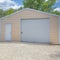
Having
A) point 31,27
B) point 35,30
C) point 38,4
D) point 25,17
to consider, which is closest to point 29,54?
point 35,30

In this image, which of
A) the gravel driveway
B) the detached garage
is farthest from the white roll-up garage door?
the gravel driveway

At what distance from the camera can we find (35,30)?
21.5 metres

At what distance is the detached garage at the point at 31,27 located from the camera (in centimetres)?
2039

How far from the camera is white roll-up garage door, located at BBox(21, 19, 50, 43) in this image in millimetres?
20875

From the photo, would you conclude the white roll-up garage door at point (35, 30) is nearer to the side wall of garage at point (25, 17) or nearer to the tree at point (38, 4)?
the side wall of garage at point (25, 17)

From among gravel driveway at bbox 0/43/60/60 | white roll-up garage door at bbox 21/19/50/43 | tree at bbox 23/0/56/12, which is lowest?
gravel driveway at bbox 0/43/60/60

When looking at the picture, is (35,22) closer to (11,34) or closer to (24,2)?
(11,34)

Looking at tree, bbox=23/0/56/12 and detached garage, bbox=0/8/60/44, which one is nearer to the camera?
detached garage, bbox=0/8/60/44

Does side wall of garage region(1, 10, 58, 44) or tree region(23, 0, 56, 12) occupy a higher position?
tree region(23, 0, 56, 12)

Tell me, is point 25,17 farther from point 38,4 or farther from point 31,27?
point 38,4

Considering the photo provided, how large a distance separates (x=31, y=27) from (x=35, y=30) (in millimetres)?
605

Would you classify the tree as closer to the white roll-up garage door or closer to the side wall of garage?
the side wall of garage

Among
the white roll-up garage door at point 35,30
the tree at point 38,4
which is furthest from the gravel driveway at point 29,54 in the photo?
the tree at point 38,4

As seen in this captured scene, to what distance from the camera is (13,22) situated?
2281 cm
